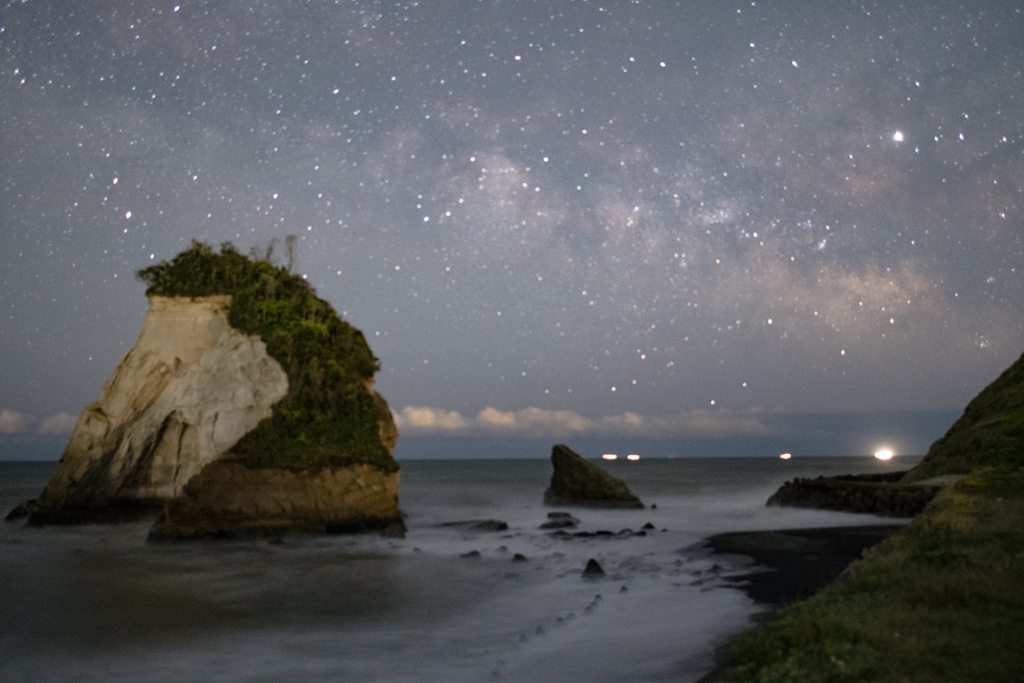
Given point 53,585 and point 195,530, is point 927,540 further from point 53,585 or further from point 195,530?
point 195,530

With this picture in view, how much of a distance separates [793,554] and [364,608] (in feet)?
34.1

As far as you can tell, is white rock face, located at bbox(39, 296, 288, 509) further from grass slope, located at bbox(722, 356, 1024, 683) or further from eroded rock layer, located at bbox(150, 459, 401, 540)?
grass slope, located at bbox(722, 356, 1024, 683)

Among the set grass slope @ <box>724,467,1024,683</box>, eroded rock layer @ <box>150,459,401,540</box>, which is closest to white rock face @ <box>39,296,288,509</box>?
eroded rock layer @ <box>150,459,401,540</box>

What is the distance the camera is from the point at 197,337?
3183cm

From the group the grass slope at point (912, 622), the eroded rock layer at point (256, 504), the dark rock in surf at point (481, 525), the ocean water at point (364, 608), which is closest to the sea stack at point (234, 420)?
the eroded rock layer at point (256, 504)

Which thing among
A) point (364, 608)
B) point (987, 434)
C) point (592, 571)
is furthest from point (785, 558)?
point (987, 434)

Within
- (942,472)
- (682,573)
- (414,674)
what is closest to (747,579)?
(682,573)

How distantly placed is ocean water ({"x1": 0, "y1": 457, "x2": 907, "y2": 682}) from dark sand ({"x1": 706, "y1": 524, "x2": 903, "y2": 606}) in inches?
28.0

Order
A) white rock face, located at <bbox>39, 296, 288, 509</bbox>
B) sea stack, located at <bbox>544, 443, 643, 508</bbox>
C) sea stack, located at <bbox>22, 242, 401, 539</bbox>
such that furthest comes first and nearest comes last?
1. sea stack, located at <bbox>544, 443, 643, 508</bbox>
2. white rock face, located at <bbox>39, 296, 288, 509</bbox>
3. sea stack, located at <bbox>22, 242, 401, 539</bbox>

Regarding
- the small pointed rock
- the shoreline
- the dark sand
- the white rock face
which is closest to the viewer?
the shoreline

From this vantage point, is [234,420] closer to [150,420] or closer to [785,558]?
[150,420]

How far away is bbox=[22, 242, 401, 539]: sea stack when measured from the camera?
27.2m

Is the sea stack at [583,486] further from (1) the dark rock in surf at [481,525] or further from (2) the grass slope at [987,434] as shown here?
(2) the grass slope at [987,434]

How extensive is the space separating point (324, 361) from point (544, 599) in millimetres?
16169
